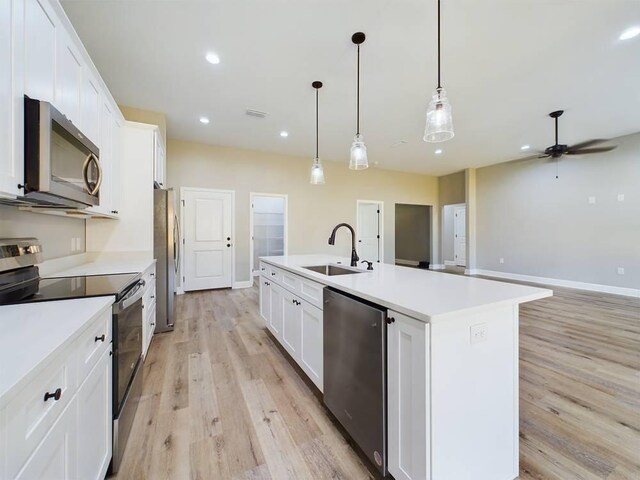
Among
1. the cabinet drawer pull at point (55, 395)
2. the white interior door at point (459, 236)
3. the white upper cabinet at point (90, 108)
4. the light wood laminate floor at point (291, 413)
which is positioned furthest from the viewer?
the white interior door at point (459, 236)

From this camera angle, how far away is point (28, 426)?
652 millimetres

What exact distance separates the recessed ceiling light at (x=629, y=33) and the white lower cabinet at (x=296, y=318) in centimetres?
351

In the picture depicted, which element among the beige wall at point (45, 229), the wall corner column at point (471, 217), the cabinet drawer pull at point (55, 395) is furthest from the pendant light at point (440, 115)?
the wall corner column at point (471, 217)

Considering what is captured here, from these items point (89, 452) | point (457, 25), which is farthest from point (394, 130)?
point (89, 452)

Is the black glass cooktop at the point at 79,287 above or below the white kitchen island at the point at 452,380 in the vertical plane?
above

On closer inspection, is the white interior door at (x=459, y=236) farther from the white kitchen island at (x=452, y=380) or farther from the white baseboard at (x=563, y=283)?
the white kitchen island at (x=452, y=380)

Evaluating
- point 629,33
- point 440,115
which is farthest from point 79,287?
point 629,33

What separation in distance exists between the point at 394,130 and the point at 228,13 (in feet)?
10.7

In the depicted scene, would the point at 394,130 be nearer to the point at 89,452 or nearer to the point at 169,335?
the point at 169,335

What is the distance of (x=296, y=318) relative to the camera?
2176 millimetres

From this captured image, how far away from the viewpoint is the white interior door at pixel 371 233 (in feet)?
24.2

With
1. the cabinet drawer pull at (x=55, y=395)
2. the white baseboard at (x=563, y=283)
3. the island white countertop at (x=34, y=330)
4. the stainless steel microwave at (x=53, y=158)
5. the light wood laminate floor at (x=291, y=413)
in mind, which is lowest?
the light wood laminate floor at (x=291, y=413)

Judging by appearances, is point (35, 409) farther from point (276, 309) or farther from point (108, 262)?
point (108, 262)

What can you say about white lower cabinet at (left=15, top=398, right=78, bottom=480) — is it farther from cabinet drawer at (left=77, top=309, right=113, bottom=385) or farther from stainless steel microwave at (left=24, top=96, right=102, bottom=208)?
stainless steel microwave at (left=24, top=96, right=102, bottom=208)
